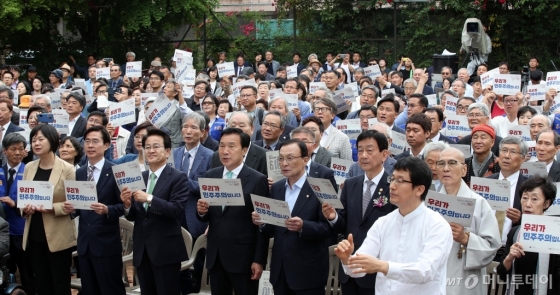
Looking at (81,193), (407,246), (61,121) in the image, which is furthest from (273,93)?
(407,246)

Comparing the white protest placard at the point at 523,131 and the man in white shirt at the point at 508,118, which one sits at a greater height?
the man in white shirt at the point at 508,118

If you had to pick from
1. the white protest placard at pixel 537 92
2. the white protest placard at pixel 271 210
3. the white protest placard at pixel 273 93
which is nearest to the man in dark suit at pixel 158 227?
the white protest placard at pixel 271 210

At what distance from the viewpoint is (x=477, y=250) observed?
5.84 meters

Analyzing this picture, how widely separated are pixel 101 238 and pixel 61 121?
3929mm

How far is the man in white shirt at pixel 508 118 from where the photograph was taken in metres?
10.6

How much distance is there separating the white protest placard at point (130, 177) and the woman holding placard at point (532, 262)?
301 cm

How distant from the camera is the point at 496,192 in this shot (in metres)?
6.78

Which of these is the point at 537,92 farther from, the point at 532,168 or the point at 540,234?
the point at 540,234

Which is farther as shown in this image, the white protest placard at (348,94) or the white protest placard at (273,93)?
the white protest placard at (348,94)

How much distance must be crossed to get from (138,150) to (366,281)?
13.0 feet

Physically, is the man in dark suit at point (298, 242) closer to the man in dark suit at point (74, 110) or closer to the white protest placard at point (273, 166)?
the white protest placard at point (273, 166)

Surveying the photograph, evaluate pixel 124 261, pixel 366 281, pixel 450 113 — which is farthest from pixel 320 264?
pixel 450 113

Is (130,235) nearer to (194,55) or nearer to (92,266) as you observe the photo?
(92,266)

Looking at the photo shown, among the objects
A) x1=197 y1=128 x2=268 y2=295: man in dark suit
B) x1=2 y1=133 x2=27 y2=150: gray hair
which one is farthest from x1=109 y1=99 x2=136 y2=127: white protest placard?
x1=197 y1=128 x2=268 y2=295: man in dark suit
